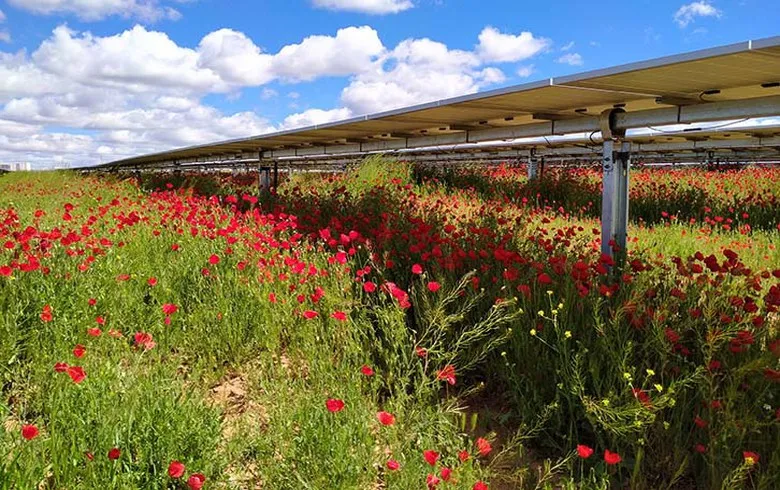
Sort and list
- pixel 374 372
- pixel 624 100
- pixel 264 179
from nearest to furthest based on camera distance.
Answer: pixel 374 372, pixel 624 100, pixel 264 179

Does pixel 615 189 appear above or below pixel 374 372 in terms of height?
above

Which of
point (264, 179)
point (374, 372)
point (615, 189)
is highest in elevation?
point (264, 179)

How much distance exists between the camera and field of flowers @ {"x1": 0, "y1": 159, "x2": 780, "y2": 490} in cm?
233

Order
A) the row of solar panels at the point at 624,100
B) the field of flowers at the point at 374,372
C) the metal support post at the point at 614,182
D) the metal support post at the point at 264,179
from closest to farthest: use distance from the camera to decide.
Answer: the field of flowers at the point at 374,372
the row of solar panels at the point at 624,100
the metal support post at the point at 614,182
the metal support post at the point at 264,179

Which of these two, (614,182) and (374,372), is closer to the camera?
(374,372)

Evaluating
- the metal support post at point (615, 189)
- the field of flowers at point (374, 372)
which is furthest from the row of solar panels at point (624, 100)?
the field of flowers at point (374, 372)

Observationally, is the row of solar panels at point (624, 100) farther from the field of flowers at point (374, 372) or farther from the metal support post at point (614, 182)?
the field of flowers at point (374, 372)

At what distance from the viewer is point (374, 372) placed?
11.0 ft

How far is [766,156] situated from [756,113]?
1647 centimetres

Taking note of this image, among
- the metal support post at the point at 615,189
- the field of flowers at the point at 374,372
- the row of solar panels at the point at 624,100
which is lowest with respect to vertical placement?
the field of flowers at the point at 374,372

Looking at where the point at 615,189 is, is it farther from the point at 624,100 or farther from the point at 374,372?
the point at 374,372

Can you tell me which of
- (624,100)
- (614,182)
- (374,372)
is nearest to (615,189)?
(614,182)

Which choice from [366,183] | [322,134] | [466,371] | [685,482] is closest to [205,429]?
[466,371]

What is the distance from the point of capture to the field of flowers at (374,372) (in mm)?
2334
